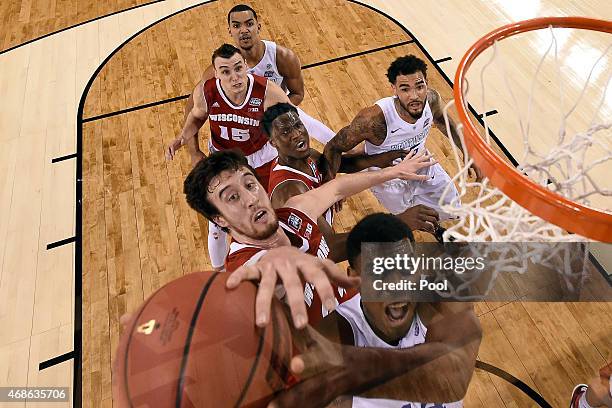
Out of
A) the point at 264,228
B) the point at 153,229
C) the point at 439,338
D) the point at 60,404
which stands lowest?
the point at 60,404

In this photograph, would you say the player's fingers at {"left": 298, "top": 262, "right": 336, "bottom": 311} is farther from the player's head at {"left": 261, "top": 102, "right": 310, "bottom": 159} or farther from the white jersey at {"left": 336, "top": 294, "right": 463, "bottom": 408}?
the player's head at {"left": 261, "top": 102, "right": 310, "bottom": 159}

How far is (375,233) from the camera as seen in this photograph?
2064 mm

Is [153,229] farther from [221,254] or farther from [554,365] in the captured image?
[554,365]

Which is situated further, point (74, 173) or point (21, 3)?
point (21, 3)

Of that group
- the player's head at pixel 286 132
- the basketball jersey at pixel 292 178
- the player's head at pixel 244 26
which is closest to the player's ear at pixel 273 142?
the player's head at pixel 286 132

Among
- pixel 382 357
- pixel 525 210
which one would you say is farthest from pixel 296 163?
pixel 525 210

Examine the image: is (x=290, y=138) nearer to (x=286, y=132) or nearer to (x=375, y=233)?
(x=286, y=132)

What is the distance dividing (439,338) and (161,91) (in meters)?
2.59

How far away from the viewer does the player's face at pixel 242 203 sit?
6.36ft

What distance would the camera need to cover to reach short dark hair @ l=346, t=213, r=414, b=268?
2002mm

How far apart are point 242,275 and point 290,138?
3.35ft

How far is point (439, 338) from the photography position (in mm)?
1777

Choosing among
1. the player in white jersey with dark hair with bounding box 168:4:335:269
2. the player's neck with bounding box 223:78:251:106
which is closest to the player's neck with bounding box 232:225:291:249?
the player's neck with bounding box 223:78:251:106

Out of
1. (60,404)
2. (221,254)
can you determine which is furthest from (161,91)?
(60,404)
